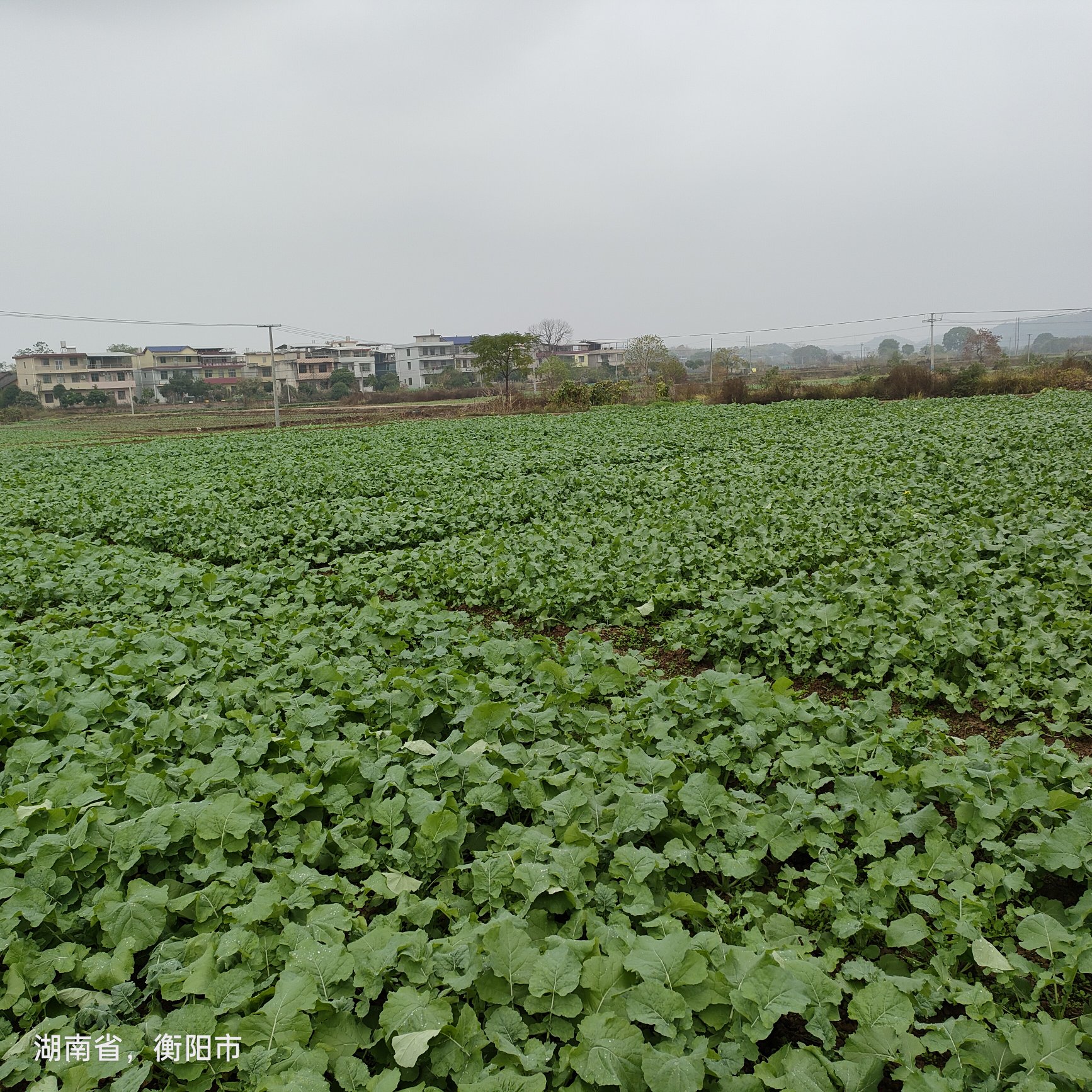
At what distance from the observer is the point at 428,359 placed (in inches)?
3738

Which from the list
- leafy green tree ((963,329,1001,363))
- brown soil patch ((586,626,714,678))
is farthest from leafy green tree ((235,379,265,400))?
brown soil patch ((586,626,714,678))

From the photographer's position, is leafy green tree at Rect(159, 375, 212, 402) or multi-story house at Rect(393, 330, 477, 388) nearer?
leafy green tree at Rect(159, 375, 212, 402)

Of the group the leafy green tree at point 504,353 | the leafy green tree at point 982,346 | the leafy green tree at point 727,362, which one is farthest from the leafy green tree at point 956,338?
the leafy green tree at point 504,353

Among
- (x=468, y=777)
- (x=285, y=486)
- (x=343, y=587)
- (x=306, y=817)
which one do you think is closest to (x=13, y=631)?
(x=343, y=587)

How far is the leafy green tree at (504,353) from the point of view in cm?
5956

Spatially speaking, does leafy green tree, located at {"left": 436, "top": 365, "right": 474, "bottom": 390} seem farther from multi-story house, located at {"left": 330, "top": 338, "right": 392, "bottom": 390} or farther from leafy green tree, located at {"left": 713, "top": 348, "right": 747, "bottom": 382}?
leafy green tree, located at {"left": 713, "top": 348, "right": 747, "bottom": 382}

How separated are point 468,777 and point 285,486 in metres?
12.0

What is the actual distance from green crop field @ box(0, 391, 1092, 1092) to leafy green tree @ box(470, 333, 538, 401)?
54.4 meters

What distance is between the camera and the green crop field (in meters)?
2.26

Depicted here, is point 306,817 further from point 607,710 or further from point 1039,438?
point 1039,438

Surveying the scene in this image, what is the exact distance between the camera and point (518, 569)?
307 inches

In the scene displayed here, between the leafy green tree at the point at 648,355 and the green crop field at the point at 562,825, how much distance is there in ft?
220

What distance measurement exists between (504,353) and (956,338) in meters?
59.9

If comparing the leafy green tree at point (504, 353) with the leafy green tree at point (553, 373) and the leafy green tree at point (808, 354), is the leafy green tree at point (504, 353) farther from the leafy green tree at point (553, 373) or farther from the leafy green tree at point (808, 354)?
the leafy green tree at point (808, 354)
